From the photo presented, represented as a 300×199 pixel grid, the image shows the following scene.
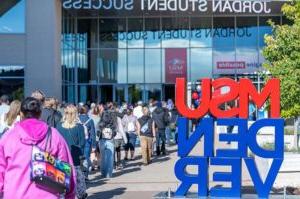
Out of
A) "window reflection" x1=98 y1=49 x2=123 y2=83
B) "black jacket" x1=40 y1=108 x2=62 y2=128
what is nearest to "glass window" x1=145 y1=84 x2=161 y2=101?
"window reflection" x1=98 y1=49 x2=123 y2=83

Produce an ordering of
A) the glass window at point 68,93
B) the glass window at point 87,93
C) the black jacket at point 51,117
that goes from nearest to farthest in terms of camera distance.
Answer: the black jacket at point 51,117
the glass window at point 68,93
the glass window at point 87,93

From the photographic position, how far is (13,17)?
29.5 metres

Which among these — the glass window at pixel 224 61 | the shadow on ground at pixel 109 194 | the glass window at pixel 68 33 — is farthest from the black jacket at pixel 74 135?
the glass window at pixel 224 61

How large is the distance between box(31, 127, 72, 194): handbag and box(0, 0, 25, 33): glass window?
25248 millimetres

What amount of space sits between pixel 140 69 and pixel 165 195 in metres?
25.6

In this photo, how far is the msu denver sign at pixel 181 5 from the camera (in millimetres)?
31344

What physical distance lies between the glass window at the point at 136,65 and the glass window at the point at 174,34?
57.4 inches

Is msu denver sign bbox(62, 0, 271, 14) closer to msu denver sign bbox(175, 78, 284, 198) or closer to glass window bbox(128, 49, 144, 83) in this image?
glass window bbox(128, 49, 144, 83)

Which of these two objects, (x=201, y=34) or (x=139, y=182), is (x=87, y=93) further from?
(x=139, y=182)

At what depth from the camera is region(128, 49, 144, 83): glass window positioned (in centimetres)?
3588

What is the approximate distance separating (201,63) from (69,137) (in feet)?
80.6

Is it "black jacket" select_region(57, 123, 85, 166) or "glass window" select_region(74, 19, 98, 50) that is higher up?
"glass window" select_region(74, 19, 98, 50)

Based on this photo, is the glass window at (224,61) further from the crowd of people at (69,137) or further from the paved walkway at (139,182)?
the paved walkway at (139,182)

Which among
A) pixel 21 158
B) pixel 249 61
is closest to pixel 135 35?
pixel 249 61
